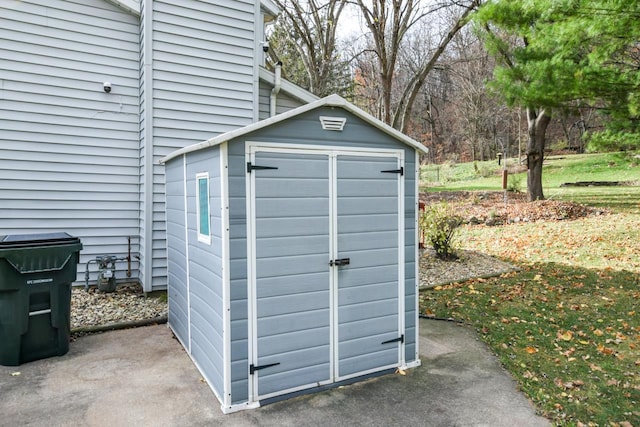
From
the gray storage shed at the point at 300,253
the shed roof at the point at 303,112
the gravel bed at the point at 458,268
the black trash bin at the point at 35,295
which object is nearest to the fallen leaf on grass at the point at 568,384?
the gray storage shed at the point at 300,253

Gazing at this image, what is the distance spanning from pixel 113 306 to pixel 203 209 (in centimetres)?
254

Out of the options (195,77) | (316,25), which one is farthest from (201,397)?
(316,25)

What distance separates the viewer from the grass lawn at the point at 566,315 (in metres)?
3.19

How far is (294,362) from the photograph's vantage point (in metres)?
3.19

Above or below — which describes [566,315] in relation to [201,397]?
above

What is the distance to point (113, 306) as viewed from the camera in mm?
5062

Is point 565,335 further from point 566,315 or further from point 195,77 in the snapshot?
point 195,77

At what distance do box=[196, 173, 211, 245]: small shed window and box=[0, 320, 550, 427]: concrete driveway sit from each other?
1125 mm

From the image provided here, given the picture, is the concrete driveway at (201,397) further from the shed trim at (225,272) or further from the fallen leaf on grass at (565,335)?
the fallen leaf on grass at (565,335)

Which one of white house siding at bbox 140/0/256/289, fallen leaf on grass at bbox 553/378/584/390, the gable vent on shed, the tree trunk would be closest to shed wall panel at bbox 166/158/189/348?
white house siding at bbox 140/0/256/289

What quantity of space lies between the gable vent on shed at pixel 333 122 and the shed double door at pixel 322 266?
7.8 inches

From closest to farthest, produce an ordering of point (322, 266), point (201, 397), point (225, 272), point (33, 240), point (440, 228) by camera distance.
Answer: point (225, 272), point (201, 397), point (322, 266), point (33, 240), point (440, 228)

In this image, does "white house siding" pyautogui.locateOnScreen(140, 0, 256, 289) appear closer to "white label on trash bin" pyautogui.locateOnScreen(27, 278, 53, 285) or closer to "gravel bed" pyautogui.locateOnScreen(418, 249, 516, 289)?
"white label on trash bin" pyautogui.locateOnScreen(27, 278, 53, 285)

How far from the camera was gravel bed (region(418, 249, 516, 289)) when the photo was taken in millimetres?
6500
